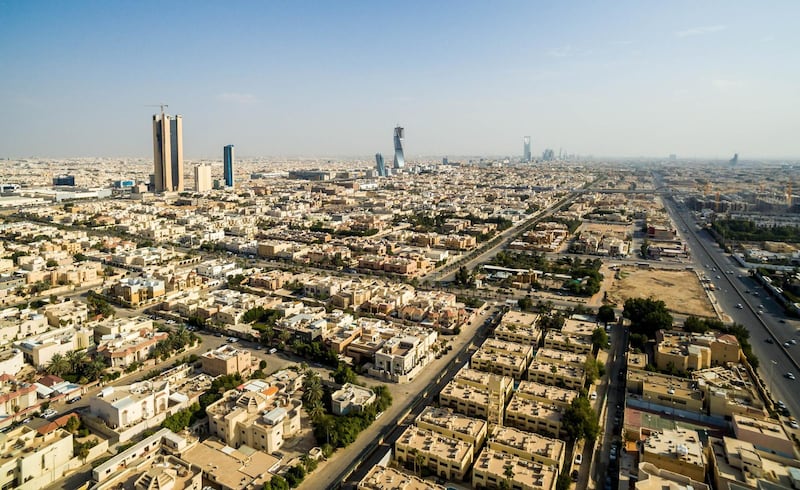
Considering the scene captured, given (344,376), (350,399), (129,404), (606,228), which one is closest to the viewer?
(129,404)

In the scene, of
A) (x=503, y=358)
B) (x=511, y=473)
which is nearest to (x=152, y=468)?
(x=511, y=473)

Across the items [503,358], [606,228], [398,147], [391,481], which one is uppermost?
[398,147]

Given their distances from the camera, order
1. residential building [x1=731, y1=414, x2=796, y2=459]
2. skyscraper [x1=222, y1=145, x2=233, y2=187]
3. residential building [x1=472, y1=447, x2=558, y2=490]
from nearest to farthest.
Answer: residential building [x1=472, y1=447, x2=558, y2=490] < residential building [x1=731, y1=414, x2=796, y2=459] < skyscraper [x1=222, y1=145, x2=233, y2=187]

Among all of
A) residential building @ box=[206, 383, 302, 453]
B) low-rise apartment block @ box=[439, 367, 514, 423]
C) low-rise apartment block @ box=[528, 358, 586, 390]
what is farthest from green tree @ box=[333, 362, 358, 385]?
low-rise apartment block @ box=[528, 358, 586, 390]

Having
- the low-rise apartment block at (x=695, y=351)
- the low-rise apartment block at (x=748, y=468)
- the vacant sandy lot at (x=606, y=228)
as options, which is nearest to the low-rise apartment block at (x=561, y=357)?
the low-rise apartment block at (x=695, y=351)

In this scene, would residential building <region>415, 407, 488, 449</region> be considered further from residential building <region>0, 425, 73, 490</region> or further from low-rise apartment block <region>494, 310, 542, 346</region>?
residential building <region>0, 425, 73, 490</region>

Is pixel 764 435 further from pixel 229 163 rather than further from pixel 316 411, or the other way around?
pixel 229 163

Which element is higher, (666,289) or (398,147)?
(398,147)
